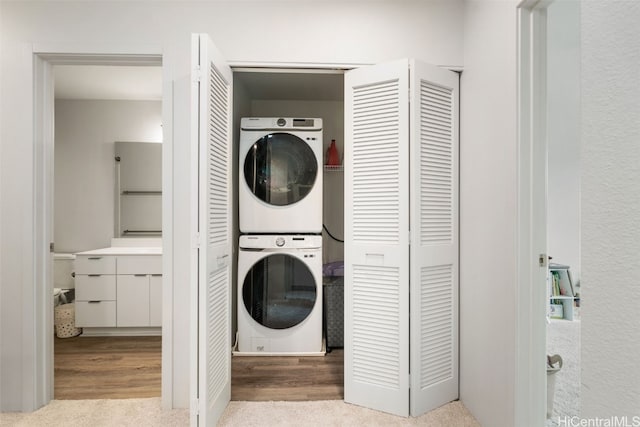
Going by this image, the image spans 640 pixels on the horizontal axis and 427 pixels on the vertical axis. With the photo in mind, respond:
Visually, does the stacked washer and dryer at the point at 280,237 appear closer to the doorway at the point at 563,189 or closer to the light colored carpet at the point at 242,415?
the light colored carpet at the point at 242,415

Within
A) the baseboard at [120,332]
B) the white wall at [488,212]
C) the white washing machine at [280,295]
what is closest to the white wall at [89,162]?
the baseboard at [120,332]

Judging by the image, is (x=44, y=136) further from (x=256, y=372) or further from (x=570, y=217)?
(x=570, y=217)

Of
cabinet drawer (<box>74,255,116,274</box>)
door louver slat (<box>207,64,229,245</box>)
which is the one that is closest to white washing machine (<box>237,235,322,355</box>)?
door louver slat (<box>207,64,229,245</box>)

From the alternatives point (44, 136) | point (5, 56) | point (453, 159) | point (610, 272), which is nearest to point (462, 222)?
point (453, 159)

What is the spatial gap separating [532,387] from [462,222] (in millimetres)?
904

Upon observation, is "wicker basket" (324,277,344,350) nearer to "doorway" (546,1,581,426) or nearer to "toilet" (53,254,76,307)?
"doorway" (546,1,581,426)

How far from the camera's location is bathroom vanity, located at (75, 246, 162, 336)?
3.26 meters

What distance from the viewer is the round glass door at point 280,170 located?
2963 millimetres

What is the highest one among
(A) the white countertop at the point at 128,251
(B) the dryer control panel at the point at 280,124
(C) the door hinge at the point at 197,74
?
(B) the dryer control panel at the point at 280,124

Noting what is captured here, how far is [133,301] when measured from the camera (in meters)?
3.28

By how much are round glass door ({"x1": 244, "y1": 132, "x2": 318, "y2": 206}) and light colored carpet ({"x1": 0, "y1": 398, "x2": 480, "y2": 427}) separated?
4.89 ft

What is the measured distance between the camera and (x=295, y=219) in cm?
294

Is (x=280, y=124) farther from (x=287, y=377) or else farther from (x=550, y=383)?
(x=550, y=383)

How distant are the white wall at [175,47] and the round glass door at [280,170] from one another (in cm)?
87
